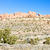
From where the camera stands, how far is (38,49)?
26.4 feet

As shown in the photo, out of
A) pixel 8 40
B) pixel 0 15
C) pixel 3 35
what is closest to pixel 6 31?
pixel 3 35

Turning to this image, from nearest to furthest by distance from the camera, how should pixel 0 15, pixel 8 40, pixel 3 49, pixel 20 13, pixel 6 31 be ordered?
pixel 3 49, pixel 8 40, pixel 6 31, pixel 0 15, pixel 20 13

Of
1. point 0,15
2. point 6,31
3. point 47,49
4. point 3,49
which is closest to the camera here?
point 3,49

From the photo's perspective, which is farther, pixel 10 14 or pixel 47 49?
pixel 10 14

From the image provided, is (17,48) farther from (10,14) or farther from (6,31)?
(10,14)

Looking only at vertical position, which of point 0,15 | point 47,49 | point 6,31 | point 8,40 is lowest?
point 47,49

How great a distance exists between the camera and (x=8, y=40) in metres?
10.6

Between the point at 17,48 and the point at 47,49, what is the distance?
2.81 metres

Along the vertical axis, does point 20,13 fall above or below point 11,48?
above

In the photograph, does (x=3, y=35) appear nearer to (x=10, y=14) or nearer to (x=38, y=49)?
(x=38, y=49)

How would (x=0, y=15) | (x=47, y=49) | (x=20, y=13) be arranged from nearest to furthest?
(x=47, y=49)
(x=0, y=15)
(x=20, y=13)

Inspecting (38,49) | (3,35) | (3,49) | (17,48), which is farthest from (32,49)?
(3,35)

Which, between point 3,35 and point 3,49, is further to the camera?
point 3,35

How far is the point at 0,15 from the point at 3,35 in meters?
61.3
